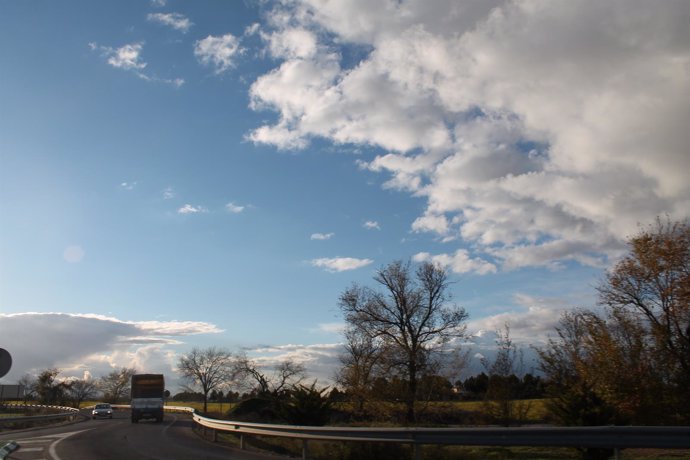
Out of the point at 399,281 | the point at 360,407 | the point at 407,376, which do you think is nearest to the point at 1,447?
the point at 360,407

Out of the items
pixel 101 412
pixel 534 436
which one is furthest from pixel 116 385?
pixel 534 436

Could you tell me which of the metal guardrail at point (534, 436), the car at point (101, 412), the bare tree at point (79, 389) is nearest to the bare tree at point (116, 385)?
the bare tree at point (79, 389)

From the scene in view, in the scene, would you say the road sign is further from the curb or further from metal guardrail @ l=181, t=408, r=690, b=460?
metal guardrail @ l=181, t=408, r=690, b=460

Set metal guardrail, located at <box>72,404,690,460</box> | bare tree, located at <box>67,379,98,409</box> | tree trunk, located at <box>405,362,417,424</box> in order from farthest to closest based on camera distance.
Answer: bare tree, located at <box>67,379,98,409</box> → tree trunk, located at <box>405,362,417,424</box> → metal guardrail, located at <box>72,404,690,460</box>

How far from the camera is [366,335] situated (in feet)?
145

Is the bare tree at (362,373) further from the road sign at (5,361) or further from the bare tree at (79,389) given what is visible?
the bare tree at (79,389)

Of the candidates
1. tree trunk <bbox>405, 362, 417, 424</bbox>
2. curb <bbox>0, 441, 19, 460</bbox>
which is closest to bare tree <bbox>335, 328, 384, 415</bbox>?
tree trunk <bbox>405, 362, 417, 424</bbox>

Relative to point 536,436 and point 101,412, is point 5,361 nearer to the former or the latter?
point 536,436

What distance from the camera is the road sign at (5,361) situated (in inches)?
581

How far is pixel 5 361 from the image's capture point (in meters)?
15.0

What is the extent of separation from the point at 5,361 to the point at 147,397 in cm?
2930

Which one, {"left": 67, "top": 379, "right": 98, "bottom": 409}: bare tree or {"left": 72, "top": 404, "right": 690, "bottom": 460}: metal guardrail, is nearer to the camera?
{"left": 72, "top": 404, "right": 690, "bottom": 460}: metal guardrail

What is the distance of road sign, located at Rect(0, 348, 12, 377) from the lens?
48.4ft

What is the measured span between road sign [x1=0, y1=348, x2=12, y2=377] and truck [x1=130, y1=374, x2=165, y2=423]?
2818 centimetres
